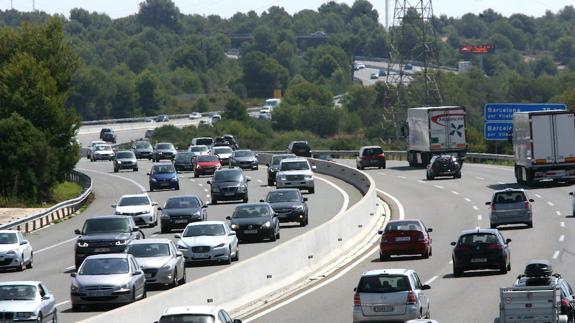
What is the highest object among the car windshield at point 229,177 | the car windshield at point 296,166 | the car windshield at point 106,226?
the car windshield at point 106,226

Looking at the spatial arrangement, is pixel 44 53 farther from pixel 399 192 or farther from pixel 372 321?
pixel 372 321

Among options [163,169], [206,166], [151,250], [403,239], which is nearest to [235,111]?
[206,166]

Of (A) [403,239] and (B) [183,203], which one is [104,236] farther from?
(B) [183,203]

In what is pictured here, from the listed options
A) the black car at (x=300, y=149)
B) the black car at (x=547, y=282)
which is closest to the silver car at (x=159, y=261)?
the black car at (x=547, y=282)

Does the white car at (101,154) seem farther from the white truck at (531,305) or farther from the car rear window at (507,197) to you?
the white truck at (531,305)

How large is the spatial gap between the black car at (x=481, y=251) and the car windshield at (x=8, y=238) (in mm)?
13324

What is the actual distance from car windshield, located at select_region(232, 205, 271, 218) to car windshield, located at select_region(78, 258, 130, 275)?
1565 cm

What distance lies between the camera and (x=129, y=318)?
2288cm

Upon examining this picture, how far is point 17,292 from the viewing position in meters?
27.2

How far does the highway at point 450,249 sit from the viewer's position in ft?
98.5

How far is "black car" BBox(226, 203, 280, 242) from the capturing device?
4619 cm

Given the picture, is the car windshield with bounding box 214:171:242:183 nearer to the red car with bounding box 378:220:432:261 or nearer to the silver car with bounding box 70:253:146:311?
the red car with bounding box 378:220:432:261

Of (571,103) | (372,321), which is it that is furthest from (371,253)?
(571,103)

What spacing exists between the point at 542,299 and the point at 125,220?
788 inches
